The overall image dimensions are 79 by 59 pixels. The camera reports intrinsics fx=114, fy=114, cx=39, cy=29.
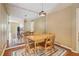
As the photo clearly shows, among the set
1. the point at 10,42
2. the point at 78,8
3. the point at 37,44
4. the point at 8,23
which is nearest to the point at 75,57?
the point at 37,44

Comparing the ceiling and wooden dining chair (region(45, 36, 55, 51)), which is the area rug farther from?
the ceiling

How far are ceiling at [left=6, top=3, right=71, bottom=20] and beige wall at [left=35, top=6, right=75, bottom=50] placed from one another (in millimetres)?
87

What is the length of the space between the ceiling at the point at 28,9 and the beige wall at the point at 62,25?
87 millimetres

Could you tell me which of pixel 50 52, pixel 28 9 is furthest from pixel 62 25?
pixel 28 9

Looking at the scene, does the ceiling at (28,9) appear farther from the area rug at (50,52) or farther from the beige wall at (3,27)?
the area rug at (50,52)

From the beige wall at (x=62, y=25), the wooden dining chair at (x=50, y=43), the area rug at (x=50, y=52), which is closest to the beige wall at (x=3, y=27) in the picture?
the area rug at (x=50, y=52)

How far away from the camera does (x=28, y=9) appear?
6.40 feet

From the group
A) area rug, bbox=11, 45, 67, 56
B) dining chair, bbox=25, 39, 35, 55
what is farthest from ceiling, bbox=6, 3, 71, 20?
area rug, bbox=11, 45, 67, 56

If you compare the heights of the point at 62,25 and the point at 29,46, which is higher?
the point at 62,25

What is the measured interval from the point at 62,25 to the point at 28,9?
652 millimetres

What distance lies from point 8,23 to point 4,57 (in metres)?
0.60

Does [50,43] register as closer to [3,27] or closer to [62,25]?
[62,25]

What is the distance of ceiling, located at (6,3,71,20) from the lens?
6.37 feet

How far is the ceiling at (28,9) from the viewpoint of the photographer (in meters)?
1.94
